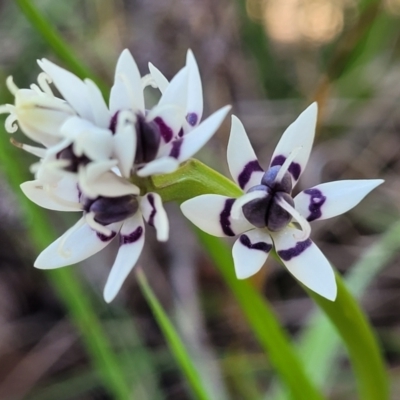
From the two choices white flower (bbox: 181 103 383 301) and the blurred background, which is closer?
white flower (bbox: 181 103 383 301)

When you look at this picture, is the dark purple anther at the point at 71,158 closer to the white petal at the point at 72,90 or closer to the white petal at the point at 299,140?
the white petal at the point at 72,90

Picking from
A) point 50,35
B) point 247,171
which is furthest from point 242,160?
point 50,35

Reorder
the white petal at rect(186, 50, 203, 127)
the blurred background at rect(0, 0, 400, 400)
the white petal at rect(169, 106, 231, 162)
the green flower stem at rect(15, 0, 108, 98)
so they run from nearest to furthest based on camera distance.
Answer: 1. the white petal at rect(169, 106, 231, 162)
2. the white petal at rect(186, 50, 203, 127)
3. the green flower stem at rect(15, 0, 108, 98)
4. the blurred background at rect(0, 0, 400, 400)

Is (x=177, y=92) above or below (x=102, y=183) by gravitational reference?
above

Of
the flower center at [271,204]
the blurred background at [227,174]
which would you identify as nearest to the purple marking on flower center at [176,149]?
the flower center at [271,204]

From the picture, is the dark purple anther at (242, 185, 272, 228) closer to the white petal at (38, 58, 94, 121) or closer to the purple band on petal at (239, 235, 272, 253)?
the purple band on petal at (239, 235, 272, 253)

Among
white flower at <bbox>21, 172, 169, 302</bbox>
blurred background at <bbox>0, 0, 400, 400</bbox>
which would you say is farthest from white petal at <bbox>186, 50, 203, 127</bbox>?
blurred background at <bbox>0, 0, 400, 400</bbox>

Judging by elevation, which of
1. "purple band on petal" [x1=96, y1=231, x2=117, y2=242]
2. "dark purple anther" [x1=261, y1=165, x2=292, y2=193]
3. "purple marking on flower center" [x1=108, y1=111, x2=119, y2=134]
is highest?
"dark purple anther" [x1=261, y1=165, x2=292, y2=193]

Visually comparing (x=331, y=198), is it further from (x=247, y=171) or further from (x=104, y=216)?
(x=104, y=216)
